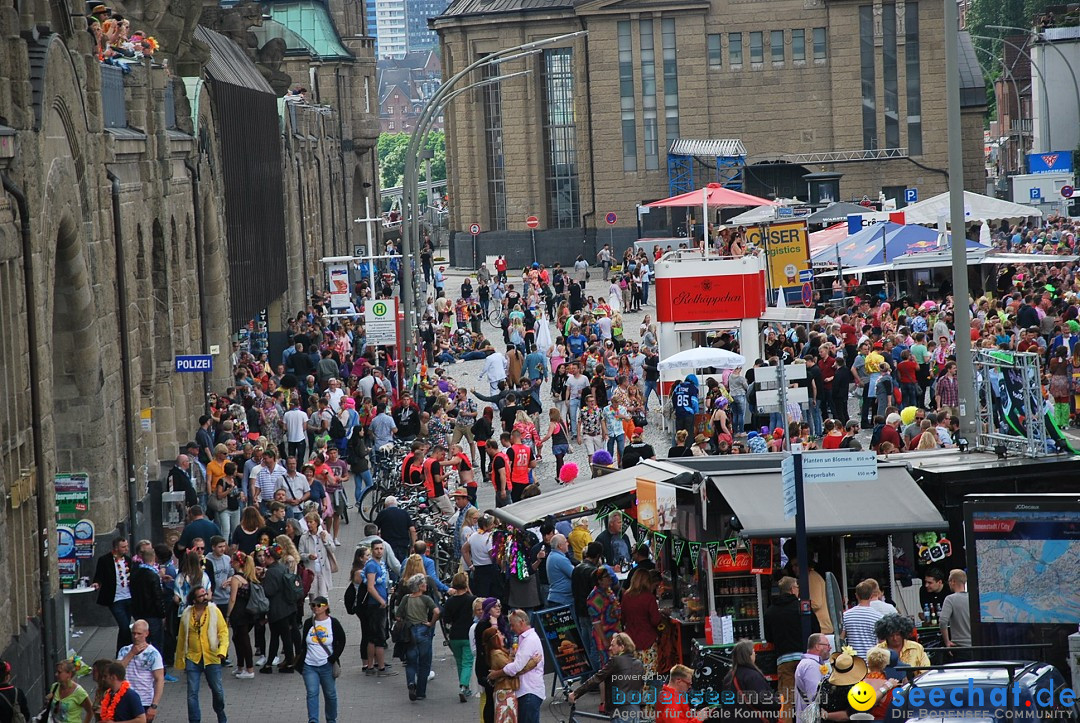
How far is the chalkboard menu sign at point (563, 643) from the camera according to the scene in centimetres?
1516

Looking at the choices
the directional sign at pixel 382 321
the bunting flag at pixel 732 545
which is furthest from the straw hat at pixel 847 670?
the directional sign at pixel 382 321

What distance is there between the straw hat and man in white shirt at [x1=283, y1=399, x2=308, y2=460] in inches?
649

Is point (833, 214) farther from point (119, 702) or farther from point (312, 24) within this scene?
point (119, 702)

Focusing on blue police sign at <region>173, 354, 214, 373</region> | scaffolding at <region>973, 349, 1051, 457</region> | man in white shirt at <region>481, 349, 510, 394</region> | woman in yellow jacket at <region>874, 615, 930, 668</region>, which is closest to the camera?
woman in yellow jacket at <region>874, 615, 930, 668</region>

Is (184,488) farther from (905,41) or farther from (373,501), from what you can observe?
(905,41)

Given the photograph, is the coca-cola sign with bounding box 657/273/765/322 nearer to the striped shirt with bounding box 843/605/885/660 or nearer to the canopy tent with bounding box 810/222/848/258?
the canopy tent with bounding box 810/222/848/258

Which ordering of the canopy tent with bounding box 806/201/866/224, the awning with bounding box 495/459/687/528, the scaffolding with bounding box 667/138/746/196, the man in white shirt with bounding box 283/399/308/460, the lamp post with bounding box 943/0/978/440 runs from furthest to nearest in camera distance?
the scaffolding with bounding box 667/138/746/196 → the canopy tent with bounding box 806/201/866/224 → the man in white shirt with bounding box 283/399/308/460 → the lamp post with bounding box 943/0/978/440 → the awning with bounding box 495/459/687/528

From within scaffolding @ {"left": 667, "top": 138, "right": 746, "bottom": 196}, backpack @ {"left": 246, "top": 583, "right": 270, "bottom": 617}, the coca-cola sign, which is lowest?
backpack @ {"left": 246, "top": 583, "right": 270, "bottom": 617}

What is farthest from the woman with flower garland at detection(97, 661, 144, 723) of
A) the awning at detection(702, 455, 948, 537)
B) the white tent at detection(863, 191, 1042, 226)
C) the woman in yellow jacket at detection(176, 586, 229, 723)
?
the white tent at detection(863, 191, 1042, 226)

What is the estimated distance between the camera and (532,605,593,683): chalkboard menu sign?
1516cm

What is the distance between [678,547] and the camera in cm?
1536

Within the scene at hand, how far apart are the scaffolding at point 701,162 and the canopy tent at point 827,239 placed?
26.5 metres

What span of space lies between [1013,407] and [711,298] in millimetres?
14234

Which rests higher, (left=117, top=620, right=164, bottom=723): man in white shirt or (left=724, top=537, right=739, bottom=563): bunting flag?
(left=724, top=537, right=739, bottom=563): bunting flag
